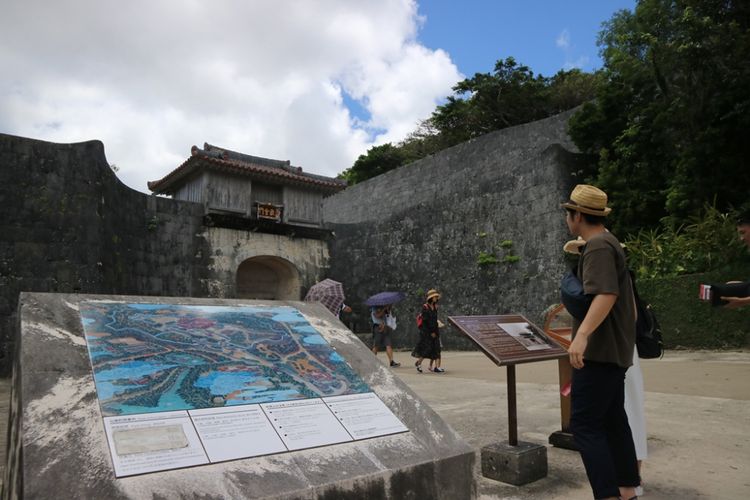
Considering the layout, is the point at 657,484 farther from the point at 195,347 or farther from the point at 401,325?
the point at 401,325

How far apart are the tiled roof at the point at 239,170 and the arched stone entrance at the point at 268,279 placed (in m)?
2.66

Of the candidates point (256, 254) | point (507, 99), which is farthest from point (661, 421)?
point (507, 99)

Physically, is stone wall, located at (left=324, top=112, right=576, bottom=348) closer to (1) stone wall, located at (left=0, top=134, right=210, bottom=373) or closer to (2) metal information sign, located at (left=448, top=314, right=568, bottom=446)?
(1) stone wall, located at (left=0, top=134, right=210, bottom=373)

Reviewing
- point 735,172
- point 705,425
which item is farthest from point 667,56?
point 705,425

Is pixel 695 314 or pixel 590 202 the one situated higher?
pixel 590 202

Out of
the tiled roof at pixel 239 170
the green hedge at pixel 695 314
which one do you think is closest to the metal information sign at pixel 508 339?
the green hedge at pixel 695 314

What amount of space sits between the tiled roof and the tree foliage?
8.36 metres

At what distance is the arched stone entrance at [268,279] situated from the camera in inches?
647

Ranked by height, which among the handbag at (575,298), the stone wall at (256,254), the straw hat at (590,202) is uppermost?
the stone wall at (256,254)

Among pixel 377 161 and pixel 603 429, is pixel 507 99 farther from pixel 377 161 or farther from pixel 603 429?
pixel 603 429

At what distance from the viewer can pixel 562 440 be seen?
3.37 meters

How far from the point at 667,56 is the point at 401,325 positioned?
9.76 meters

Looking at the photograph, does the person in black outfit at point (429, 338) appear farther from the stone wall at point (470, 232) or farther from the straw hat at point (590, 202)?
the straw hat at point (590, 202)

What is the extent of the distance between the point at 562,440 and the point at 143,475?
2.72m
